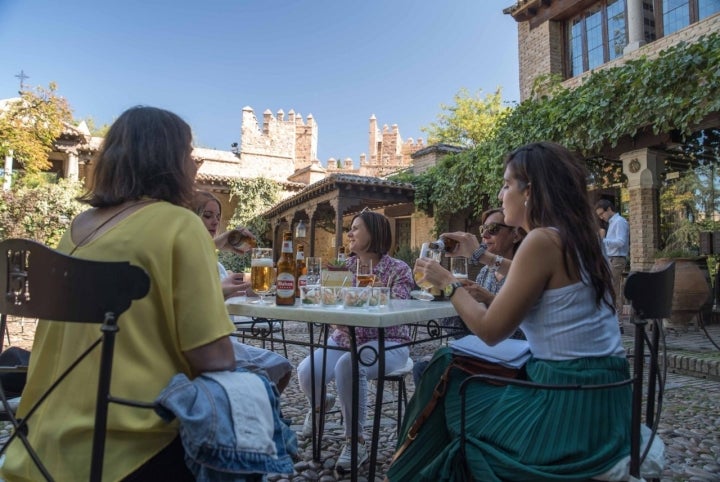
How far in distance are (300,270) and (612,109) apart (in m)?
5.72

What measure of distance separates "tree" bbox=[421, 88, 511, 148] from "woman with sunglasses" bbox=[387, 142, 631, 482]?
26.5 m

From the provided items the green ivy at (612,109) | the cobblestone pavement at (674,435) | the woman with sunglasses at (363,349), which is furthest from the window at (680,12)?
the woman with sunglasses at (363,349)

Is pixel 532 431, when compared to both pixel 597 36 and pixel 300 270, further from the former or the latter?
pixel 597 36

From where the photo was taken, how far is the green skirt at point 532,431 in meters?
1.13

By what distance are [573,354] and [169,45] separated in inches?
1138

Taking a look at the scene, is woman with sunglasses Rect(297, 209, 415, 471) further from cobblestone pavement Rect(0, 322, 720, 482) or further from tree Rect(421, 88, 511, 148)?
tree Rect(421, 88, 511, 148)

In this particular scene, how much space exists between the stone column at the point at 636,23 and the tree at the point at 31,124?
11476 mm

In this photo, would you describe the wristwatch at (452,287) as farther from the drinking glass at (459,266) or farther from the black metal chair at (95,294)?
the black metal chair at (95,294)

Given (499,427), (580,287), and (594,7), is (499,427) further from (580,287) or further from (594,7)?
(594,7)

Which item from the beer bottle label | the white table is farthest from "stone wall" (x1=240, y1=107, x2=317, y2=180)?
the white table

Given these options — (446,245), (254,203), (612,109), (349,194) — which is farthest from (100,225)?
(254,203)

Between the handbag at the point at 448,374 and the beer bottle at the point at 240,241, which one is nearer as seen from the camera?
the handbag at the point at 448,374

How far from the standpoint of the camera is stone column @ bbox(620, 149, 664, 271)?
6996 millimetres

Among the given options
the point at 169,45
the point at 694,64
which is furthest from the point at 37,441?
the point at 169,45
